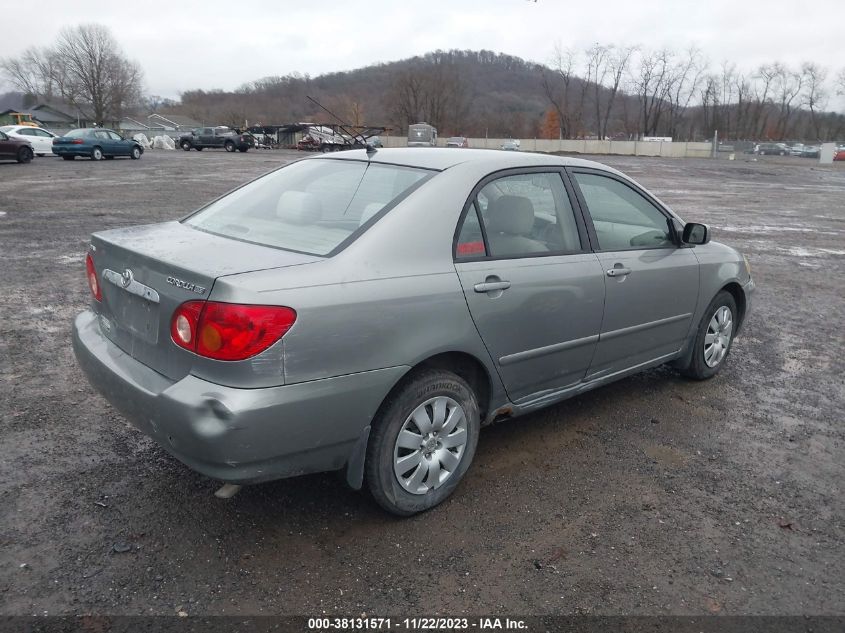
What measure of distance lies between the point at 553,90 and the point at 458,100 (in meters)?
15.9

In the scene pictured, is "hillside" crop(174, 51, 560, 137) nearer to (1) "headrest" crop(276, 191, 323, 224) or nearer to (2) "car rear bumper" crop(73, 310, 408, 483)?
(1) "headrest" crop(276, 191, 323, 224)

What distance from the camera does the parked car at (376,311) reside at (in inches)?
101

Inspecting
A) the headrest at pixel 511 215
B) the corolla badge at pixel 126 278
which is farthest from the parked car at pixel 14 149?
the headrest at pixel 511 215

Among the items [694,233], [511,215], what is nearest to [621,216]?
[694,233]

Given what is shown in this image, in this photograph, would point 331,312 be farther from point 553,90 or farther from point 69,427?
point 553,90

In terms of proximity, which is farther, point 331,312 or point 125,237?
point 125,237

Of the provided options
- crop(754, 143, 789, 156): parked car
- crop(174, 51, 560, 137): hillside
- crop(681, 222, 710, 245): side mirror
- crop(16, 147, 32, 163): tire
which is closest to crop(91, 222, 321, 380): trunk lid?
crop(681, 222, 710, 245): side mirror

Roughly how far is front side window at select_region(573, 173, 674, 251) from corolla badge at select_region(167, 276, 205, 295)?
235cm

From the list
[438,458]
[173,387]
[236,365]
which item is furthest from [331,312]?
[438,458]

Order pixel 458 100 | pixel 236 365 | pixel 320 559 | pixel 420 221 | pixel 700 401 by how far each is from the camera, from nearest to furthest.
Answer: pixel 236 365 < pixel 320 559 < pixel 420 221 < pixel 700 401 < pixel 458 100

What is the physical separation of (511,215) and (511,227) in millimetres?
73

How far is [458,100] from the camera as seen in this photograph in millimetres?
107250

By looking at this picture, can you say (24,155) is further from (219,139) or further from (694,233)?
(694,233)

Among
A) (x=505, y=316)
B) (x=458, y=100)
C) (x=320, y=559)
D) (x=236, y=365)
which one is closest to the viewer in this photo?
(x=236, y=365)
